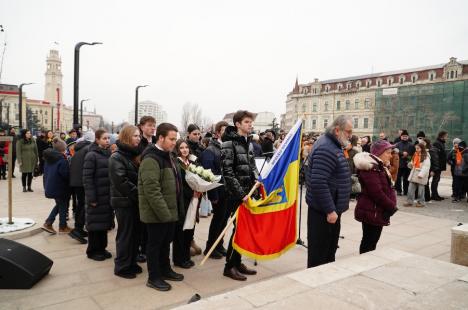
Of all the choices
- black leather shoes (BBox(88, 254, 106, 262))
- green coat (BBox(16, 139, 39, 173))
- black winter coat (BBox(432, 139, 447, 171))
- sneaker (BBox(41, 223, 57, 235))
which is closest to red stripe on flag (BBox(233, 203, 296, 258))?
black leather shoes (BBox(88, 254, 106, 262))

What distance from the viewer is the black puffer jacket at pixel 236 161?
14.6ft

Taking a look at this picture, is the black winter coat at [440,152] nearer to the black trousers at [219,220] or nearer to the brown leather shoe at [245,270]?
the black trousers at [219,220]

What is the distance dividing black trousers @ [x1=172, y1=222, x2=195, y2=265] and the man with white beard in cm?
184

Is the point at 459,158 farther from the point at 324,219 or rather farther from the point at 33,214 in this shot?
the point at 33,214

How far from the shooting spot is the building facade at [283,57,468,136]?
48.1m

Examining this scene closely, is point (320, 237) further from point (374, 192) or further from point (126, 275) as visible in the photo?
point (126, 275)

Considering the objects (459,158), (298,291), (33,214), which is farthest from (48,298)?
(459,158)

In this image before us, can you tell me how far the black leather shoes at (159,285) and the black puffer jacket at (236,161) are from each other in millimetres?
1305

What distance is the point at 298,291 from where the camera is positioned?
2.94 m

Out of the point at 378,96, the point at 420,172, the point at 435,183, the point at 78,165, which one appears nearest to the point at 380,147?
the point at 78,165

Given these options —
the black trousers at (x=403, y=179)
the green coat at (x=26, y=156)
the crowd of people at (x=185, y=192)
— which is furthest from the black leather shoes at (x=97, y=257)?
the black trousers at (x=403, y=179)

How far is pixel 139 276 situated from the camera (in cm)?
464

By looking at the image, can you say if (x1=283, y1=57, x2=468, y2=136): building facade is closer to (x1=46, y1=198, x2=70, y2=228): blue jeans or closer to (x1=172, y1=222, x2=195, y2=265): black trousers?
(x1=46, y1=198, x2=70, y2=228): blue jeans

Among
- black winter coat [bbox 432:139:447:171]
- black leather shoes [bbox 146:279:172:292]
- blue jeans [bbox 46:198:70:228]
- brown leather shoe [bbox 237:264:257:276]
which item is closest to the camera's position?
black leather shoes [bbox 146:279:172:292]
